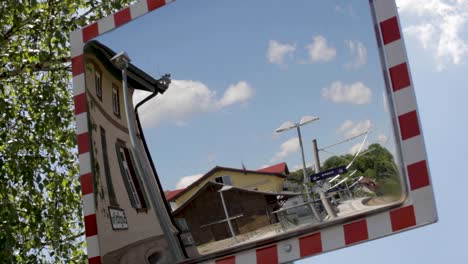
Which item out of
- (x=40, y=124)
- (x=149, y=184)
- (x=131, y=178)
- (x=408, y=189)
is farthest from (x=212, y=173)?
(x=40, y=124)

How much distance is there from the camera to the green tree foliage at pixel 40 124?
21.0 feet

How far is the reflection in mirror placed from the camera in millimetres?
2217

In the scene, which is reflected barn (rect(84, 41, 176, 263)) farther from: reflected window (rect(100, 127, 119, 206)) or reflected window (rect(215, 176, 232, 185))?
reflected window (rect(215, 176, 232, 185))

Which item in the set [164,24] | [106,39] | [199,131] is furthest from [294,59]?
[106,39]

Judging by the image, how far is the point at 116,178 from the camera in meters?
2.68

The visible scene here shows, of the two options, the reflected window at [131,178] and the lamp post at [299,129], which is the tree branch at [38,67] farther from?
the lamp post at [299,129]

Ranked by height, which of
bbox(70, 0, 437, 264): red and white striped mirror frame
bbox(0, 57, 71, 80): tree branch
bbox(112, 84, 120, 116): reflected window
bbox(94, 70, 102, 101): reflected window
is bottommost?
bbox(70, 0, 437, 264): red and white striped mirror frame

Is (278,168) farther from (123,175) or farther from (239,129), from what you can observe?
(123,175)

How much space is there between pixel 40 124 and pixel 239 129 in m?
4.79

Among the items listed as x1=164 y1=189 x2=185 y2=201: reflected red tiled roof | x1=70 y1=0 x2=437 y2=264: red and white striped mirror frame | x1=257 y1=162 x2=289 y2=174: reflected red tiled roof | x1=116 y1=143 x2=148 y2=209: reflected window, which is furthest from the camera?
x1=116 y1=143 x2=148 y2=209: reflected window

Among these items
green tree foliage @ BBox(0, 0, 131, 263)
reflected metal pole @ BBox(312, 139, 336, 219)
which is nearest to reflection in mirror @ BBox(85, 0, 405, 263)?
reflected metal pole @ BBox(312, 139, 336, 219)

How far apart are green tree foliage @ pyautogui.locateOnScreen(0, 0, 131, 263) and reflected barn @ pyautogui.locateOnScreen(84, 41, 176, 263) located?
3.74 metres

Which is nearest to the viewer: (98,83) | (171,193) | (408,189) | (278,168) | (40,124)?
(408,189)

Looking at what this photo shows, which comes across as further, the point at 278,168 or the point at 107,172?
the point at 107,172
